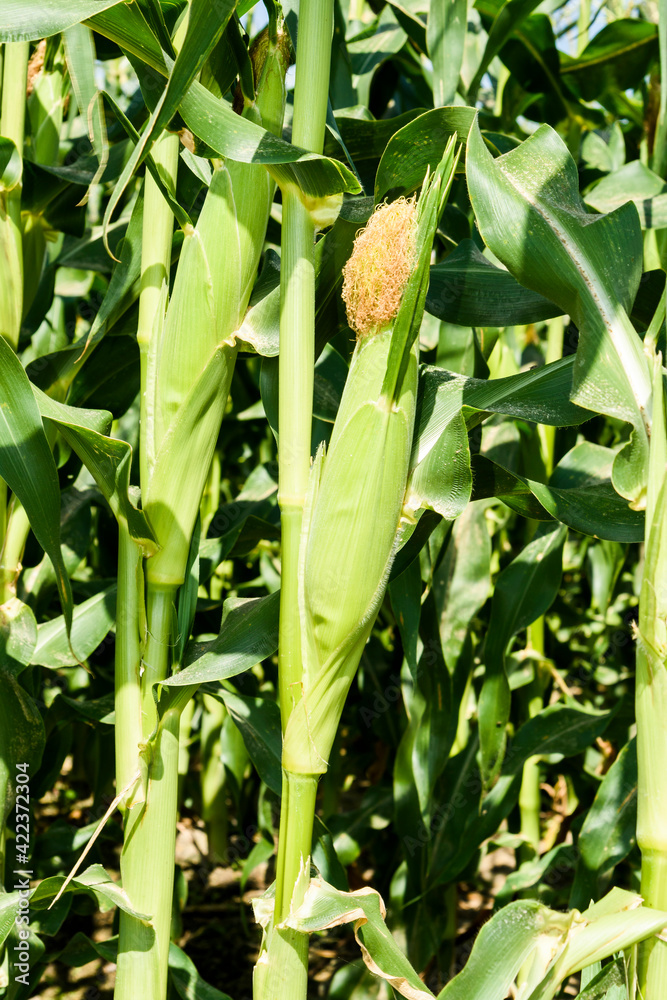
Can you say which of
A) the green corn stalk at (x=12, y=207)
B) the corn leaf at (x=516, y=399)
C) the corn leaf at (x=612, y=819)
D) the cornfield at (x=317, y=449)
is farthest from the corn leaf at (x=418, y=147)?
the corn leaf at (x=612, y=819)

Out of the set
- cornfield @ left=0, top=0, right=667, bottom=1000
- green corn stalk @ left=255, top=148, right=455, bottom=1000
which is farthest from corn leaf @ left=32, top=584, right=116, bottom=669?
green corn stalk @ left=255, top=148, right=455, bottom=1000

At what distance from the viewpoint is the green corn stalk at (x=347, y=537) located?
76 cm

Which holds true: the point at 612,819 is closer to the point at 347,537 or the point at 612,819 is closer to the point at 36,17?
the point at 347,537

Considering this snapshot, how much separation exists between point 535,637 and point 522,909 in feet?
3.92

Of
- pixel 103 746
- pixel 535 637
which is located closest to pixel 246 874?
pixel 103 746

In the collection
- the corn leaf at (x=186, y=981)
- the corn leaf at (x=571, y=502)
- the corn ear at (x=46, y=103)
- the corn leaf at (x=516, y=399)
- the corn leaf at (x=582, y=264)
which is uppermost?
the corn ear at (x=46, y=103)

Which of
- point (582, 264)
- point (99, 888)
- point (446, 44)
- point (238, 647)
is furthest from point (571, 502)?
point (446, 44)

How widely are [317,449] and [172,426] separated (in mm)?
166

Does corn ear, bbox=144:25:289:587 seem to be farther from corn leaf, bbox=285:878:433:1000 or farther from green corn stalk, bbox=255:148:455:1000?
corn leaf, bbox=285:878:433:1000

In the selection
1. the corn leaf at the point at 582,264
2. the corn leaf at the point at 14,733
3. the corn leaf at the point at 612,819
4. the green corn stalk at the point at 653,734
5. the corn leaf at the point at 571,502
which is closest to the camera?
the green corn stalk at the point at 653,734

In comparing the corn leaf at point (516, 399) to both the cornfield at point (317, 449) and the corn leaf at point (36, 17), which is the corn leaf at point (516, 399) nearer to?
the cornfield at point (317, 449)

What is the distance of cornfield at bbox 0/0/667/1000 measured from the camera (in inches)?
30.1

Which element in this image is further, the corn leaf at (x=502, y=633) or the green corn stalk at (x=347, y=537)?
the corn leaf at (x=502, y=633)

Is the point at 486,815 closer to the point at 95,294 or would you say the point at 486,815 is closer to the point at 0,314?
the point at 0,314
